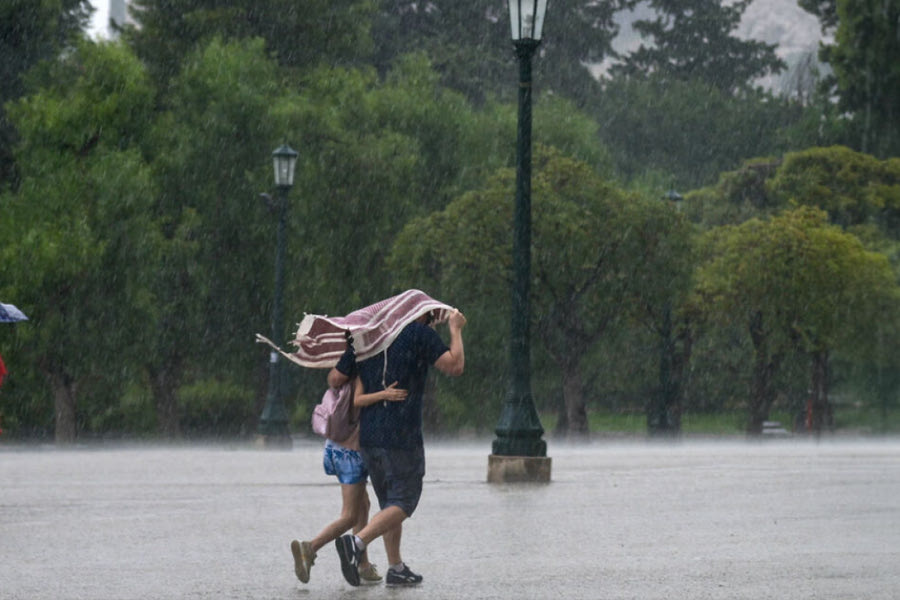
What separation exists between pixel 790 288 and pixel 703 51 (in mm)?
49410

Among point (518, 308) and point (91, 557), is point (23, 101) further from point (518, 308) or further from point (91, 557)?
point (91, 557)

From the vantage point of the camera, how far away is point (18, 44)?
50031 millimetres

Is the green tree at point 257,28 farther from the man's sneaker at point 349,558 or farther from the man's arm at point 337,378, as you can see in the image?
the man's sneaker at point 349,558

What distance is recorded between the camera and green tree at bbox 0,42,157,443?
134 ft

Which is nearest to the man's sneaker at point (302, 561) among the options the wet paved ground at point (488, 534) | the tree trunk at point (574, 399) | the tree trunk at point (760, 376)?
the wet paved ground at point (488, 534)

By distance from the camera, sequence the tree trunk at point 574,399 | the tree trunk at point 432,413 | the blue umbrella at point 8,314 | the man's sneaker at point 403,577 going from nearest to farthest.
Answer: the man's sneaker at point 403,577
the blue umbrella at point 8,314
the tree trunk at point 574,399
the tree trunk at point 432,413

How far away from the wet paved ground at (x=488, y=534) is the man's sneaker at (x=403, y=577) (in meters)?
0.19

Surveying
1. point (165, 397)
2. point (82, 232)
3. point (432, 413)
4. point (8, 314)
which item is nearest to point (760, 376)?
point (432, 413)

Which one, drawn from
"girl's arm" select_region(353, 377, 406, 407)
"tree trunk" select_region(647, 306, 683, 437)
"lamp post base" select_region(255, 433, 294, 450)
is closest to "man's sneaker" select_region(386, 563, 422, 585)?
"girl's arm" select_region(353, 377, 406, 407)

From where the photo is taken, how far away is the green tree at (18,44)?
4866 cm

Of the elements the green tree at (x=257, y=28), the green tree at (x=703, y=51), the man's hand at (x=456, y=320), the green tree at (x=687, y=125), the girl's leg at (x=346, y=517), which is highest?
the green tree at (x=703, y=51)

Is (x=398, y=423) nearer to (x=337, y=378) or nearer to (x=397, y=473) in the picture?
(x=397, y=473)

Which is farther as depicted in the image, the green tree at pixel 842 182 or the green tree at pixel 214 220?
the green tree at pixel 842 182

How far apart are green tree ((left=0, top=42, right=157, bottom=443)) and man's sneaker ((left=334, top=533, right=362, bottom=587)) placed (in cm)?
3146
